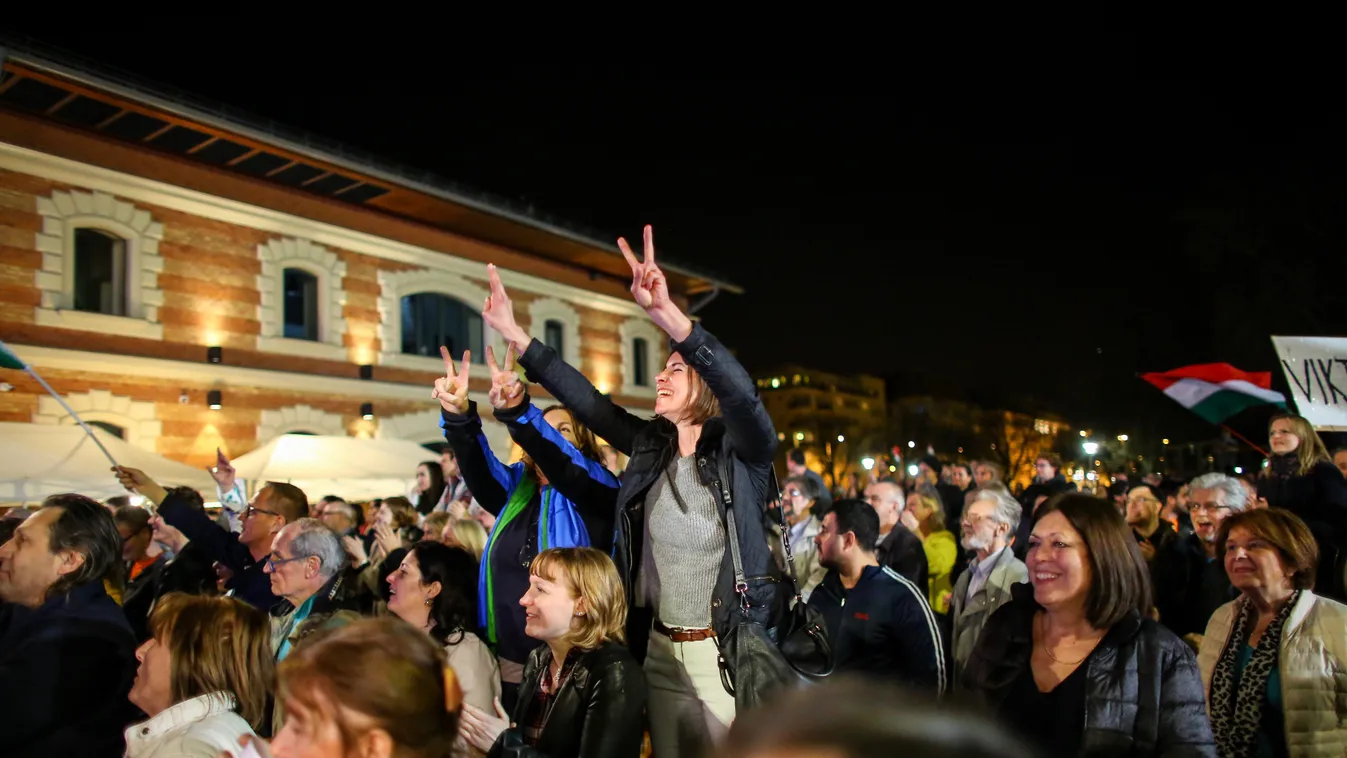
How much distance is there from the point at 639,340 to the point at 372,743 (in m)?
23.2

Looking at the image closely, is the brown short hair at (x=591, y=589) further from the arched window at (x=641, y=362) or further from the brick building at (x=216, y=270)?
the arched window at (x=641, y=362)

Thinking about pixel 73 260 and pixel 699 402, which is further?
pixel 73 260

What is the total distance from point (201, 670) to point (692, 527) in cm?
177

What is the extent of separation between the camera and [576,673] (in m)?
3.27

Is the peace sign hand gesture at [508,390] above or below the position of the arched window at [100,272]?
below

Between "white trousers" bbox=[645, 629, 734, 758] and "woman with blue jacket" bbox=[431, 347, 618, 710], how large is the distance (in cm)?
95

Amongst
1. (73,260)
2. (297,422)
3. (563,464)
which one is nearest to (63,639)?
(563,464)

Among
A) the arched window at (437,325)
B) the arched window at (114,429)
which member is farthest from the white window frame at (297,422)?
the arched window at (437,325)

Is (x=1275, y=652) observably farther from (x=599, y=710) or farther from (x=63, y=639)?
(x=63, y=639)

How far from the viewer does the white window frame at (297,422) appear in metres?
15.8

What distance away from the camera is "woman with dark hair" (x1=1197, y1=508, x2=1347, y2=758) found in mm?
3461

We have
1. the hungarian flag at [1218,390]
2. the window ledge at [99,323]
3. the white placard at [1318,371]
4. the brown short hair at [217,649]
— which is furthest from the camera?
the window ledge at [99,323]

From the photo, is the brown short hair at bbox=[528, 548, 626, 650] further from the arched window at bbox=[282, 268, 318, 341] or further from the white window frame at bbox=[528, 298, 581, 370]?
the white window frame at bbox=[528, 298, 581, 370]

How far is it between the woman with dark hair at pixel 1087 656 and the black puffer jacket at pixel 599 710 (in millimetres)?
1166
